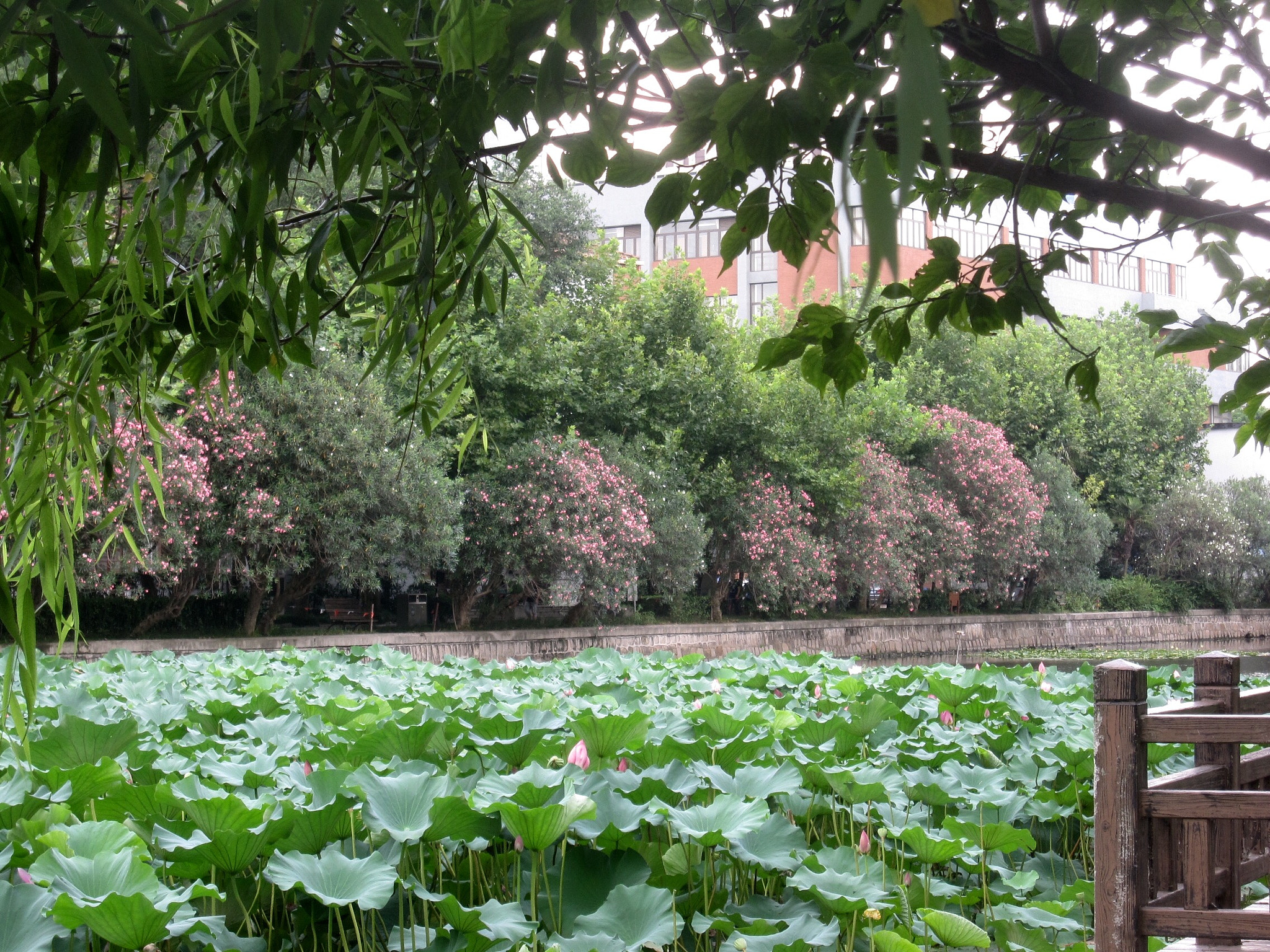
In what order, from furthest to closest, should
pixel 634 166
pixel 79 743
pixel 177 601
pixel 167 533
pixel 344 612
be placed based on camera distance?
pixel 344 612
pixel 177 601
pixel 167 533
pixel 79 743
pixel 634 166

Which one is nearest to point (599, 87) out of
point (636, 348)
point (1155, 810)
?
point (1155, 810)

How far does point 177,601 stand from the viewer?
13.3m

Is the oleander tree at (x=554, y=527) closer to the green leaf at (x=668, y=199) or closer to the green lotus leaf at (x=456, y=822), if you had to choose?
the green lotus leaf at (x=456, y=822)

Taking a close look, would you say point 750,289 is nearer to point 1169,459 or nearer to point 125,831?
point 1169,459

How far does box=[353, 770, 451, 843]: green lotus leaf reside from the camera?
5.60ft

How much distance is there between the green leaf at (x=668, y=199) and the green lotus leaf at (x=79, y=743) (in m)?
1.50

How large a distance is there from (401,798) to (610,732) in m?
0.63

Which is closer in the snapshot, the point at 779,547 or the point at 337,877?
the point at 337,877

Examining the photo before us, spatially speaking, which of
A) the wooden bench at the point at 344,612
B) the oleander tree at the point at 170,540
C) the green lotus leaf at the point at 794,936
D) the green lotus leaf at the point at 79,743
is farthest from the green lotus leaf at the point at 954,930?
the wooden bench at the point at 344,612

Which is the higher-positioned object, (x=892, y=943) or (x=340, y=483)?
(x=340, y=483)

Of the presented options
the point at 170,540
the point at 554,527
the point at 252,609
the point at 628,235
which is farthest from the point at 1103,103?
the point at 628,235

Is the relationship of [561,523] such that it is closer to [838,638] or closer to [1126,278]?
[838,638]

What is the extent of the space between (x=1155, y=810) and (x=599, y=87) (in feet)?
4.79

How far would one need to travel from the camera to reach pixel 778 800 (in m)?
2.46
